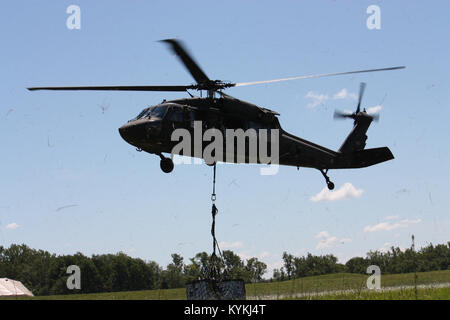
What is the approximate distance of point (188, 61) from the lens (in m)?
19.9

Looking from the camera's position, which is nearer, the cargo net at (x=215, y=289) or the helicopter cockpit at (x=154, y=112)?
the cargo net at (x=215, y=289)

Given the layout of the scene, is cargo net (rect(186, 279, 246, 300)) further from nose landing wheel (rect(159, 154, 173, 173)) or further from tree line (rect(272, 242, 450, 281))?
tree line (rect(272, 242, 450, 281))

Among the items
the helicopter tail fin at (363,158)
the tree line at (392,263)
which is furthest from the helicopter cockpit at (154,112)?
the tree line at (392,263)

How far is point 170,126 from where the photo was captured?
67.5ft

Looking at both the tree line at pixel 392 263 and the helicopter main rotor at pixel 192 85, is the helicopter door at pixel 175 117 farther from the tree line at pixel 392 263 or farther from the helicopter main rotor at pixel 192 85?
the tree line at pixel 392 263

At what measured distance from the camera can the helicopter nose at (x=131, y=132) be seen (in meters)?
20.0

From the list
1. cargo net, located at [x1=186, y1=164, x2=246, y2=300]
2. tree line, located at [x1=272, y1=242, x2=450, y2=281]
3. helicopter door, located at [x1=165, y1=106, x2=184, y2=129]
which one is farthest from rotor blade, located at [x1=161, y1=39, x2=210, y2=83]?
tree line, located at [x1=272, y1=242, x2=450, y2=281]

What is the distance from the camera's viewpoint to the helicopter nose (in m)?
20.0

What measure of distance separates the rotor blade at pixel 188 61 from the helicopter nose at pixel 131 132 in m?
3.36

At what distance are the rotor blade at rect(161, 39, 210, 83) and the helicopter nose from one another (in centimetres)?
336

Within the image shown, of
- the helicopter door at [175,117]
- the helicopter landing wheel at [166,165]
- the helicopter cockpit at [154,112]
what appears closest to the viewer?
the helicopter cockpit at [154,112]

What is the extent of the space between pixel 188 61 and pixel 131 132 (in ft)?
12.6
